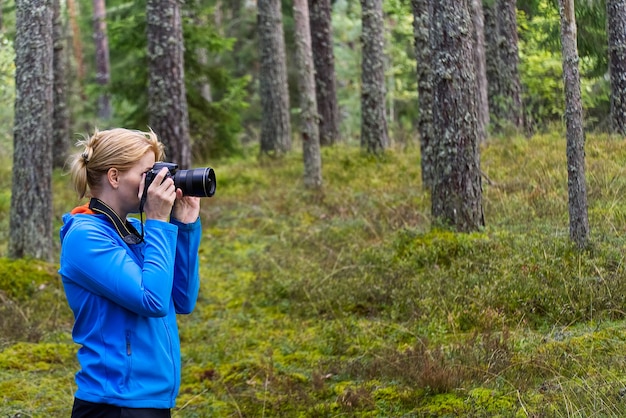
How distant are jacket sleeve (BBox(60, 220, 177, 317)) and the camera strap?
3.1 inches

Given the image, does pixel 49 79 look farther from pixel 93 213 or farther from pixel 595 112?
pixel 595 112

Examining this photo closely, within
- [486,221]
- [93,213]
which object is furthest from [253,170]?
[93,213]

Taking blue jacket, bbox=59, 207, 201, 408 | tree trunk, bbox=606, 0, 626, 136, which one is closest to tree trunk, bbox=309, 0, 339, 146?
tree trunk, bbox=606, 0, 626, 136

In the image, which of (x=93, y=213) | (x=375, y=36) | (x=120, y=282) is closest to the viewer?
(x=120, y=282)

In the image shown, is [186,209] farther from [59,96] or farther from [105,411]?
[59,96]

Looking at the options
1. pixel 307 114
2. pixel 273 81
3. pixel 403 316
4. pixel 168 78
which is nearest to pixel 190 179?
pixel 403 316

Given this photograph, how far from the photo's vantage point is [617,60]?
998 cm

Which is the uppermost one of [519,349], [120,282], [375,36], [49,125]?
[375,36]

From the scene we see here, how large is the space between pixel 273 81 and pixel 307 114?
420 cm

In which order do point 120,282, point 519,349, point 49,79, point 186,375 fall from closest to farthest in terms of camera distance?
point 120,282 → point 519,349 → point 186,375 → point 49,79

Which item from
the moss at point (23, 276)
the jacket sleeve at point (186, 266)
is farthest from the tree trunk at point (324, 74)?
the jacket sleeve at point (186, 266)

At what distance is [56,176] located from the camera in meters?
16.6

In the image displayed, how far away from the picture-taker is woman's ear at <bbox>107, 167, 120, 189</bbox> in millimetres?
3068

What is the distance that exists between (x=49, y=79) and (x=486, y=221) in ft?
18.9
